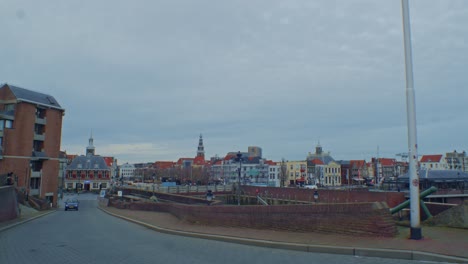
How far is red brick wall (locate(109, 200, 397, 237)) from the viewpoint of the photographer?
10609 mm

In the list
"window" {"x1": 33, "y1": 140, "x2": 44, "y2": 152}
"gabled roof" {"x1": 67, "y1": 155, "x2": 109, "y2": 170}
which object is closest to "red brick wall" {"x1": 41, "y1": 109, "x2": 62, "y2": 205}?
"window" {"x1": 33, "y1": 140, "x2": 44, "y2": 152}

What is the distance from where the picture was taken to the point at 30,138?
52.8 metres

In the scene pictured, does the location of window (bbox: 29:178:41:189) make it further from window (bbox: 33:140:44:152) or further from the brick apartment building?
window (bbox: 33:140:44:152)

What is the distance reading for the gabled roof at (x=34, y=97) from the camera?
53.0 m

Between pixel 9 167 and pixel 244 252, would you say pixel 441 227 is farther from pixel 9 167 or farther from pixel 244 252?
pixel 9 167

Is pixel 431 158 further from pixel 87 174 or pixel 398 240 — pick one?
pixel 398 240

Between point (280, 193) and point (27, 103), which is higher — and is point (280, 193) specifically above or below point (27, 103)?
below

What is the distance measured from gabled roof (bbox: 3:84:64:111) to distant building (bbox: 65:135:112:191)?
50.0 metres

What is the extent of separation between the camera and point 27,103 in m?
53.1

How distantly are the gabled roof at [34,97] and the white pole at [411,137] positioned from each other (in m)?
53.9

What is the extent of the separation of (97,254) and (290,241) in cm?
572

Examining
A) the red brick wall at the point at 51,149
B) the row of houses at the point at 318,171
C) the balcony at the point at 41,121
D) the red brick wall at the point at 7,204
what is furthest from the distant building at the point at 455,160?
the red brick wall at the point at 7,204

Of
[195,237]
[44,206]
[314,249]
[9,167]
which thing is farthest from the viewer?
[9,167]

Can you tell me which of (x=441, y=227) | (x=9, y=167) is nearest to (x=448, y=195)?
(x=441, y=227)
